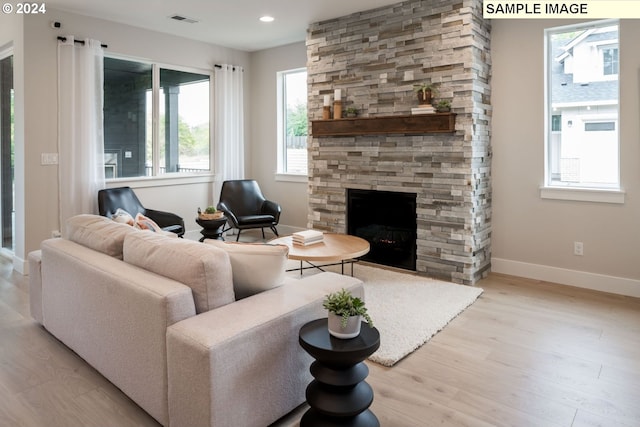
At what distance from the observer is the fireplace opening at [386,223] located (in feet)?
15.5

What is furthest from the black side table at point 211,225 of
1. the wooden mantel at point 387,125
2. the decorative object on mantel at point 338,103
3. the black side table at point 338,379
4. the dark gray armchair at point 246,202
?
the black side table at point 338,379

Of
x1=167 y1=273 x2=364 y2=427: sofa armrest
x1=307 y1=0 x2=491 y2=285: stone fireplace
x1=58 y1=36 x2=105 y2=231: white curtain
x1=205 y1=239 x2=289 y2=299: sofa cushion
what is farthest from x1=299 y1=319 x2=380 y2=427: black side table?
x1=58 y1=36 x2=105 y2=231: white curtain

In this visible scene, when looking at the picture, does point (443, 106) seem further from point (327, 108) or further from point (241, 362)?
point (241, 362)

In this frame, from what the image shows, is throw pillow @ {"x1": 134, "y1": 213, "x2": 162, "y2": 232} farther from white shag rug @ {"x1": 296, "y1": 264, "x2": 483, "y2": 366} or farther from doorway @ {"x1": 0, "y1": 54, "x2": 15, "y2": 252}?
doorway @ {"x1": 0, "y1": 54, "x2": 15, "y2": 252}

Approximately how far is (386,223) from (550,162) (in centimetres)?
170

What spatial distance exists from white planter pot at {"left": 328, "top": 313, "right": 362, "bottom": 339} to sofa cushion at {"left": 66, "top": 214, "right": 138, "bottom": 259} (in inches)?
51.0

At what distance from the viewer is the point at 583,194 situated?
4.09m

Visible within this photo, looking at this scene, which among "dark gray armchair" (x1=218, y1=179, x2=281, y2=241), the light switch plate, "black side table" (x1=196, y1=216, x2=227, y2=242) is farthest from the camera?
"dark gray armchair" (x1=218, y1=179, x2=281, y2=241)

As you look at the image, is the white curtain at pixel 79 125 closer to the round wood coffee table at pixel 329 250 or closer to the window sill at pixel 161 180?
the window sill at pixel 161 180

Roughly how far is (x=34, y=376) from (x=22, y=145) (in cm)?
294

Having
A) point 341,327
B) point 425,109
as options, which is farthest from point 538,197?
point 341,327

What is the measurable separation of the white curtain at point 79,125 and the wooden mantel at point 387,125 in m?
2.42

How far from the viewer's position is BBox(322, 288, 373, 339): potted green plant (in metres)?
1.87

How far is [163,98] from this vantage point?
590 cm
